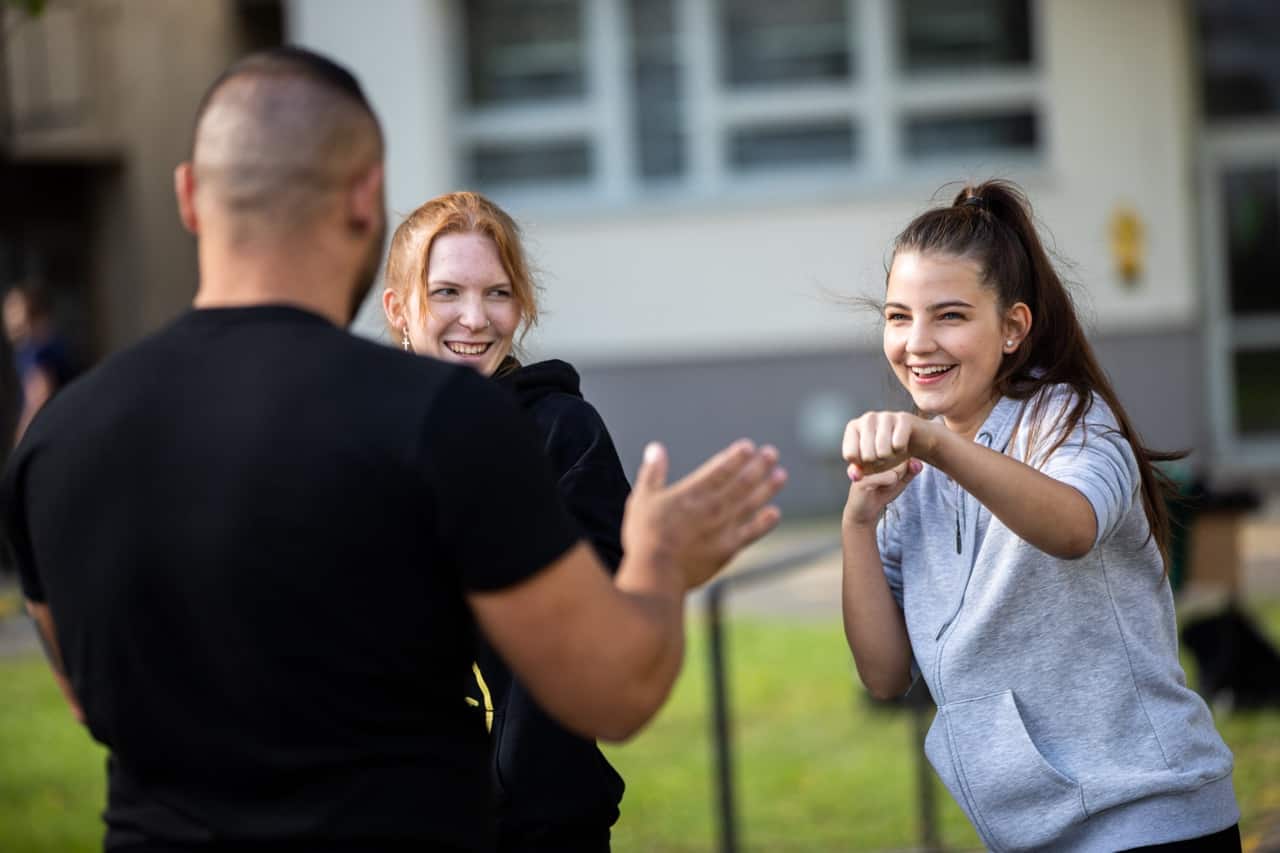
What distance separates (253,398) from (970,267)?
4.35 feet

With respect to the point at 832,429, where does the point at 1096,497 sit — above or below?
above

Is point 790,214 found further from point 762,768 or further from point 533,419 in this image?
point 533,419

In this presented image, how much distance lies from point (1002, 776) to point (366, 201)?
1.36m

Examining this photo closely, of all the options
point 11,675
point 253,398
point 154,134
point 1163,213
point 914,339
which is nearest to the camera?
point 253,398

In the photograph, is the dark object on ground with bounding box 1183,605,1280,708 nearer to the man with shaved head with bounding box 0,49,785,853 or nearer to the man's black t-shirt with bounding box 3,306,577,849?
the man with shaved head with bounding box 0,49,785,853

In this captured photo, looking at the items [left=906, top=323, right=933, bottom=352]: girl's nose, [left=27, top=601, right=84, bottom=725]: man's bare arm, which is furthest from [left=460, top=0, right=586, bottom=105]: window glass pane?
[left=27, top=601, right=84, bottom=725]: man's bare arm

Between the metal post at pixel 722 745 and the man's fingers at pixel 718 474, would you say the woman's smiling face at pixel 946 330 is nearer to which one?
the man's fingers at pixel 718 474

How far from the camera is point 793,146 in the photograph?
49.4 ft

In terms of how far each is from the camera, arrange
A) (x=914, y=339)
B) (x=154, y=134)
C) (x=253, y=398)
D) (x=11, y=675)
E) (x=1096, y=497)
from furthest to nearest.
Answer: (x=154, y=134), (x=11, y=675), (x=914, y=339), (x=1096, y=497), (x=253, y=398)

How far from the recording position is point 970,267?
287 centimetres

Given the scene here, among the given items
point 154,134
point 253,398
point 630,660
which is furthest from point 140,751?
point 154,134

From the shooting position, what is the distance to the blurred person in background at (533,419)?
286cm

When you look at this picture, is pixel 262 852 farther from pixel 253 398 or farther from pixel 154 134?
pixel 154 134

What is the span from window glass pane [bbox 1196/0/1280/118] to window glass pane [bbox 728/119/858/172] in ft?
10.7
